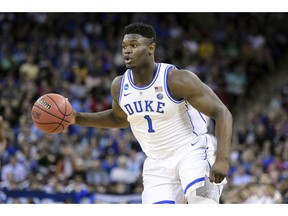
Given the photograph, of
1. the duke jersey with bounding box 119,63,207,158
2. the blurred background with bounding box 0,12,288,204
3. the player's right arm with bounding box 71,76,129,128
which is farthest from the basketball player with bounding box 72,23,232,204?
the blurred background with bounding box 0,12,288,204

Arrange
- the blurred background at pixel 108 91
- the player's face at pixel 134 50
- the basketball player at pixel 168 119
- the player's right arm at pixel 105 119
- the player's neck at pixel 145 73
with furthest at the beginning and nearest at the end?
1. the blurred background at pixel 108 91
2. the player's right arm at pixel 105 119
3. the player's neck at pixel 145 73
4. the player's face at pixel 134 50
5. the basketball player at pixel 168 119

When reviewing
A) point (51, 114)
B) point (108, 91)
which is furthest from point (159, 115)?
point (108, 91)

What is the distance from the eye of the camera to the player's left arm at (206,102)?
20.8 ft

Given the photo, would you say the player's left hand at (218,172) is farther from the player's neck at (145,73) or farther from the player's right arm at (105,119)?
the player's right arm at (105,119)

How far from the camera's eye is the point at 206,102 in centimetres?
645

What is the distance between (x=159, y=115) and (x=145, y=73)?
1.45 ft

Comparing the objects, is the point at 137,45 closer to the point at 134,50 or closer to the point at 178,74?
the point at 134,50

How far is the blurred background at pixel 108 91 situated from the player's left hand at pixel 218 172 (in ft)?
19.2

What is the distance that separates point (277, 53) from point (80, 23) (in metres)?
5.69

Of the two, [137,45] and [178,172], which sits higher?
[137,45]

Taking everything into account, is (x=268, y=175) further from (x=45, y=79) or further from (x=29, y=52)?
(x=29, y=52)

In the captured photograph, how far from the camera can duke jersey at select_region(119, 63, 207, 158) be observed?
6.66 meters

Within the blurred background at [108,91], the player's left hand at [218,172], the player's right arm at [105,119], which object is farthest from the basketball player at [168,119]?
the blurred background at [108,91]

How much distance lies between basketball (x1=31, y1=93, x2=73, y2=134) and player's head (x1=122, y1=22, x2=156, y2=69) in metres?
1.01
